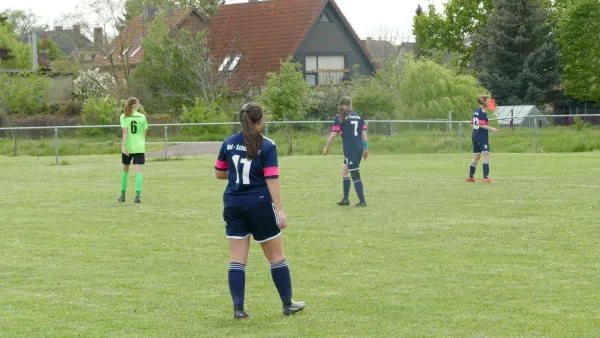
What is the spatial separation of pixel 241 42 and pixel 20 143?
90.4 ft

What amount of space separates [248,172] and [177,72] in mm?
42726

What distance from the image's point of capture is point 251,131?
7.36 meters

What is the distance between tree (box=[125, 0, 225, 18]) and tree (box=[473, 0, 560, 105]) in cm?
1963

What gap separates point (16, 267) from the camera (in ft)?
33.2

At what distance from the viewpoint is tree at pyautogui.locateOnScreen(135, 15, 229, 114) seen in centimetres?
4888

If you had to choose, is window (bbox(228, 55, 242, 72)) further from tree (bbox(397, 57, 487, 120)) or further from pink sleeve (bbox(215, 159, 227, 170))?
pink sleeve (bbox(215, 159, 227, 170))

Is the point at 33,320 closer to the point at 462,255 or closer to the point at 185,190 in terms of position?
the point at 462,255

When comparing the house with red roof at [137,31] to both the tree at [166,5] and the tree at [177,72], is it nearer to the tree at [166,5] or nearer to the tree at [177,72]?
the tree at [166,5]

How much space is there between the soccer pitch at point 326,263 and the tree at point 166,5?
3670cm

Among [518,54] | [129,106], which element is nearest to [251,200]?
[129,106]

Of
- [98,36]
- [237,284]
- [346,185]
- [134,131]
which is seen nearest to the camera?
[237,284]

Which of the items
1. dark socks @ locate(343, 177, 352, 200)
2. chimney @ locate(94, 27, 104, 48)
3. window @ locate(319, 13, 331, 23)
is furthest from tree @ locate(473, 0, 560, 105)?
dark socks @ locate(343, 177, 352, 200)

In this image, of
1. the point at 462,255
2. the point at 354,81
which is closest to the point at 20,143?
the point at 354,81

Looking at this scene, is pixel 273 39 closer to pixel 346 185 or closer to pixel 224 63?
pixel 224 63
